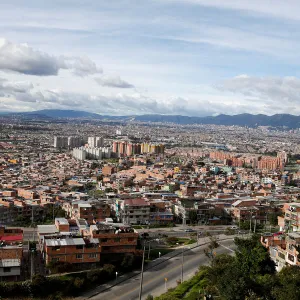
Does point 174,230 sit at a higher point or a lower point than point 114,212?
lower

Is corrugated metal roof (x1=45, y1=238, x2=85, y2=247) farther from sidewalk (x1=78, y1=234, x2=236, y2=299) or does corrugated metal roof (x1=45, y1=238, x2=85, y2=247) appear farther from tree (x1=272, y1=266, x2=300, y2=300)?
tree (x1=272, y1=266, x2=300, y2=300)

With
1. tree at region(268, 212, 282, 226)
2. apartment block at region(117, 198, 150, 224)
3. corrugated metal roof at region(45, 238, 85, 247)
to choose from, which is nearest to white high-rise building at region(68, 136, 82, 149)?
apartment block at region(117, 198, 150, 224)

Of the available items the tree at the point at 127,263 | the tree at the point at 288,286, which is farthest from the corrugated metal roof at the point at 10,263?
the tree at the point at 288,286

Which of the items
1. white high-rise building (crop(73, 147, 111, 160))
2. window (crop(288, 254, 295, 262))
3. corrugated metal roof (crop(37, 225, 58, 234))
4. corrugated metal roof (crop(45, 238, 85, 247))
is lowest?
white high-rise building (crop(73, 147, 111, 160))

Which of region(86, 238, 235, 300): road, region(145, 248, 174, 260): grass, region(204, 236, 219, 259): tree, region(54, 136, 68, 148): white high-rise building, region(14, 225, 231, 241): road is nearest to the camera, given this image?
region(86, 238, 235, 300): road

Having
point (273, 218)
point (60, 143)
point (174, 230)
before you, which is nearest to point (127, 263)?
point (174, 230)

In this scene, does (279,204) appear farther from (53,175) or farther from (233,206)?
(53,175)

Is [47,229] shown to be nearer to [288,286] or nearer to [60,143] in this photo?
[288,286]

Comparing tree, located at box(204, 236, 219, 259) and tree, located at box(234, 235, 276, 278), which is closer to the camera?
tree, located at box(234, 235, 276, 278)
